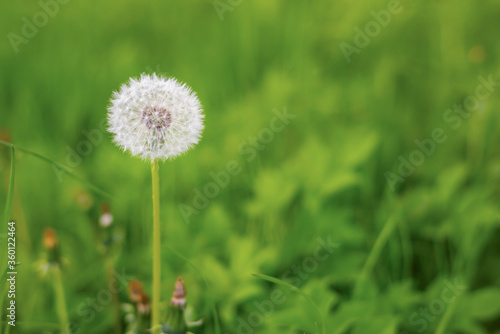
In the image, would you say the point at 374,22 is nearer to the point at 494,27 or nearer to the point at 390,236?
the point at 494,27

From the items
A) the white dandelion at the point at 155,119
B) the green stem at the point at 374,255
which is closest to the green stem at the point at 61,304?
the white dandelion at the point at 155,119

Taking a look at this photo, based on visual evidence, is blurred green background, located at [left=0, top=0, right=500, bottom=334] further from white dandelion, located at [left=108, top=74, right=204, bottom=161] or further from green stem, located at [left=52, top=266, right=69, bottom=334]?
white dandelion, located at [left=108, top=74, right=204, bottom=161]

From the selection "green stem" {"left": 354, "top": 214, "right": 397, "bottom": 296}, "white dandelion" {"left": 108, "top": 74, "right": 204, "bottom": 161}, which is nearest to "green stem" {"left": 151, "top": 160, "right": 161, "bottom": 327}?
"white dandelion" {"left": 108, "top": 74, "right": 204, "bottom": 161}

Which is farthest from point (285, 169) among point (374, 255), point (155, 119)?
point (155, 119)

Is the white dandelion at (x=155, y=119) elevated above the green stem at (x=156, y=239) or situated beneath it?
elevated above

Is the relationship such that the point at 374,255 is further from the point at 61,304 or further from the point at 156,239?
the point at 61,304

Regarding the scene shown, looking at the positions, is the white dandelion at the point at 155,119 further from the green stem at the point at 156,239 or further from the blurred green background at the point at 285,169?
the blurred green background at the point at 285,169
